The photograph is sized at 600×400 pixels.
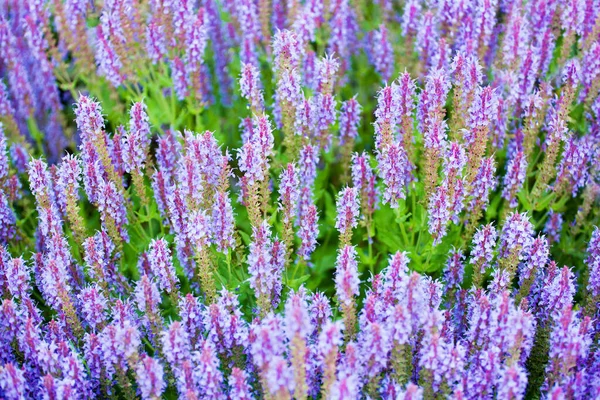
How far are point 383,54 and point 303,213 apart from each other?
193 cm

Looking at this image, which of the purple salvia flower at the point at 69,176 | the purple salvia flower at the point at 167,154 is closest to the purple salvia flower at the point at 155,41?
the purple salvia flower at the point at 167,154

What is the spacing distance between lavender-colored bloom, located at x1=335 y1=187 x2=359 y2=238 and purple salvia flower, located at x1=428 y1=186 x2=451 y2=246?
0.46 meters

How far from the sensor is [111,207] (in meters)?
5.08

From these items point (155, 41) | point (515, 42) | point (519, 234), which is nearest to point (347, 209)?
point (519, 234)

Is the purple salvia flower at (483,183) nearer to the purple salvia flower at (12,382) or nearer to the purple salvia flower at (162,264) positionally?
the purple salvia flower at (162,264)

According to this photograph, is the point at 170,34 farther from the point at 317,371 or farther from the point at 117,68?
the point at 317,371

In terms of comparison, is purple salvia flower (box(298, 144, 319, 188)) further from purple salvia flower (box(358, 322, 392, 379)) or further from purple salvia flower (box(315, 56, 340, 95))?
purple salvia flower (box(358, 322, 392, 379))

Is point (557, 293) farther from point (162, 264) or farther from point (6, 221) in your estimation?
point (6, 221)

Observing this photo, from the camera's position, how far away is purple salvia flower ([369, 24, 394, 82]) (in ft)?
21.0

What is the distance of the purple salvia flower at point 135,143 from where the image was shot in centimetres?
514

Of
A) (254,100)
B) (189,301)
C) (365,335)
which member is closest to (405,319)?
(365,335)

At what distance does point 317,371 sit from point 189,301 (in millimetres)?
790

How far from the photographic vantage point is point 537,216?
6297 millimetres

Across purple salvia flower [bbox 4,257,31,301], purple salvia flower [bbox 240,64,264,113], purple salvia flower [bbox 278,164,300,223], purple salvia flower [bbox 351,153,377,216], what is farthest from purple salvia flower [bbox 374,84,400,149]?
purple salvia flower [bbox 4,257,31,301]
